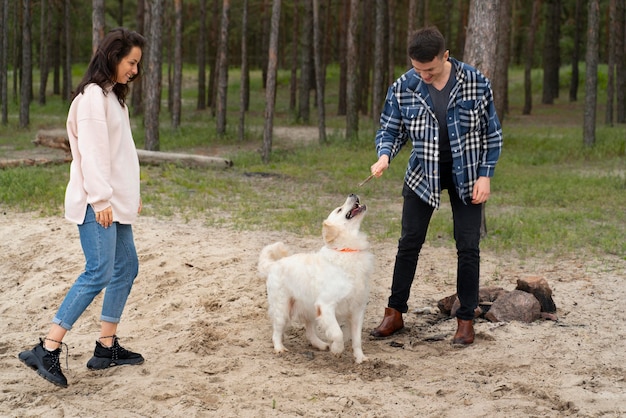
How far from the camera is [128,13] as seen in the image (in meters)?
56.4

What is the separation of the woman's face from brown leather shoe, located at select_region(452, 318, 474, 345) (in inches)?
125

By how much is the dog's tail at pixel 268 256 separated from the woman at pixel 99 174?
1409mm

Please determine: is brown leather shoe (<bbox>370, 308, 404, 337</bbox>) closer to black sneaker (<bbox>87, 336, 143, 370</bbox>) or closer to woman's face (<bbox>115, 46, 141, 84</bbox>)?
black sneaker (<bbox>87, 336, 143, 370</bbox>)

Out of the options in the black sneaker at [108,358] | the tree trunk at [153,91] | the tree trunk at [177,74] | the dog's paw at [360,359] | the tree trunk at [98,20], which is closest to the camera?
the black sneaker at [108,358]

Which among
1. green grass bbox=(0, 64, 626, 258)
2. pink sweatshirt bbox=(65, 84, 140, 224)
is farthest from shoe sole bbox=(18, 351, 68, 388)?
green grass bbox=(0, 64, 626, 258)

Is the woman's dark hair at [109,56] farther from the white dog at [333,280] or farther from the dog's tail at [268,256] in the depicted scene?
the dog's tail at [268,256]

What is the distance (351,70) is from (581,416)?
1851 cm

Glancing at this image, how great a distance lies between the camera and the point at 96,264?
16.9 feet

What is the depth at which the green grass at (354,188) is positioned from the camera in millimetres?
10852

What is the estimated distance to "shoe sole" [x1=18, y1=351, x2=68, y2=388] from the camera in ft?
17.1

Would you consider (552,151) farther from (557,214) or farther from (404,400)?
(404,400)

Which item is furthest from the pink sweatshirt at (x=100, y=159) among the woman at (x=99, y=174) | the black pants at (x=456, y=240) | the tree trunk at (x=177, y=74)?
the tree trunk at (x=177, y=74)

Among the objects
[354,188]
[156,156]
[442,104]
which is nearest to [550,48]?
[354,188]

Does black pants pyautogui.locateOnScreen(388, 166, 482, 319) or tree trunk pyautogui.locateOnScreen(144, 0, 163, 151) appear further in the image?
tree trunk pyautogui.locateOnScreen(144, 0, 163, 151)
